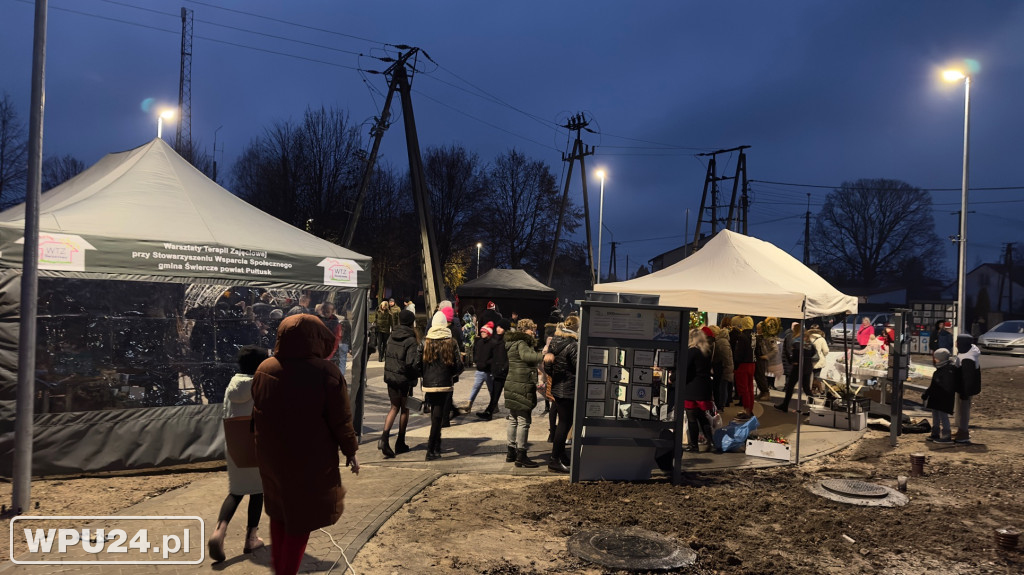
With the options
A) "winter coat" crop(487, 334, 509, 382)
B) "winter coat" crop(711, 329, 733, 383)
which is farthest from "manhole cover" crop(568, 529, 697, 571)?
"winter coat" crop(487, 334, 509, 382)

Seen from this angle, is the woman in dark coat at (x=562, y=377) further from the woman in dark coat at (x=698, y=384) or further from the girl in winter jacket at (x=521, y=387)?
the woman in dark coat at (x=698, y=384)

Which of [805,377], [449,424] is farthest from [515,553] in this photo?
[805,377]

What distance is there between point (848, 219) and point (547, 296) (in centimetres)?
4699

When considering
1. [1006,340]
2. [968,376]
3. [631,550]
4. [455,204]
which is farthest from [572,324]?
[455,204]

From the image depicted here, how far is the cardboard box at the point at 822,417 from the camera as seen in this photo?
1166cm

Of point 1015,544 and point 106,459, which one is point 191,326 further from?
point 1015,544

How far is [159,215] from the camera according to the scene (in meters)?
7.75

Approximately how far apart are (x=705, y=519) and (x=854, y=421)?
658 cm

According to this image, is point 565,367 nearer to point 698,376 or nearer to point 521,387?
point 521,387

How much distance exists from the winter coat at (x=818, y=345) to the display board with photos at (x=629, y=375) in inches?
244

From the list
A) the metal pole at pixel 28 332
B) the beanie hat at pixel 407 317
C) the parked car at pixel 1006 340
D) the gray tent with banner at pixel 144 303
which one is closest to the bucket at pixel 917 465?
the beanie hat at pixel 407 317

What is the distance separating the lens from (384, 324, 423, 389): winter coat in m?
8.17

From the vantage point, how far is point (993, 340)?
2981 cm

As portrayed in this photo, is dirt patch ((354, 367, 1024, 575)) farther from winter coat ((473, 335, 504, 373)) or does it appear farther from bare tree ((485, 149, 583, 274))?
bare tree ((485, 149, 583, 274))
